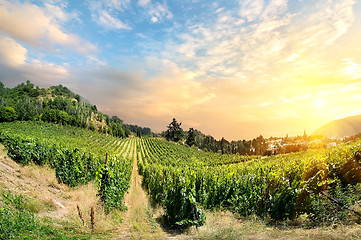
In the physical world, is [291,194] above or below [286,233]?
above

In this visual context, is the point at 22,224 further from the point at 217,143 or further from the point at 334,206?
the point at 217,143

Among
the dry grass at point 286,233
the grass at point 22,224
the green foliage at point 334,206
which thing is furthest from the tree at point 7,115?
the green foliage at point 334,206

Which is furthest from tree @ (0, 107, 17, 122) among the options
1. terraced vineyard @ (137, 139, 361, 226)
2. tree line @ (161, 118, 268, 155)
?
terraced vineyard @ (137, 139, 361, 226)

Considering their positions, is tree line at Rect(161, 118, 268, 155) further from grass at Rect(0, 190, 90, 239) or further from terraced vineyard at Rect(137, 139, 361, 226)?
grass at Rect(0, 190, 90, 239)

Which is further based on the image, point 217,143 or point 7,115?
point 217,143

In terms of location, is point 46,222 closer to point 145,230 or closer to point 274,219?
point 145,230

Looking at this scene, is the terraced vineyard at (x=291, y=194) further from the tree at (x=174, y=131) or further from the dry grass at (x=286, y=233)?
the tree at (x=174, y=131)

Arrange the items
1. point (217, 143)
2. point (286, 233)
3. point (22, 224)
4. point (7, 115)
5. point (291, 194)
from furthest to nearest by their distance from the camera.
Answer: point (217, 143), point (7, 115), point (291, 194), point (22, 224), point (286, 233)

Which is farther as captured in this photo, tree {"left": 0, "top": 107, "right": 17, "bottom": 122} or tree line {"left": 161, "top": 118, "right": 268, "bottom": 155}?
tree line {"left": 161, "top": 118, "right": 268, "bottom": 155}

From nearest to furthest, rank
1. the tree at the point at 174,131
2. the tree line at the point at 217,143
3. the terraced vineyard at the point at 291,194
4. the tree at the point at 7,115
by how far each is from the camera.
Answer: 1. the terraced vineyard at the point at 291,194
2. the tree at the point at 7,115
3. the tree line at the point at 217,143
4. the tree at the point at 174,131

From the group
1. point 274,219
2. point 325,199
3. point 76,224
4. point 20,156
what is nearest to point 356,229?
point 325,199

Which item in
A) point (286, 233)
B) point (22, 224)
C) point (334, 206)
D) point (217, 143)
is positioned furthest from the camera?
point (217, 143)

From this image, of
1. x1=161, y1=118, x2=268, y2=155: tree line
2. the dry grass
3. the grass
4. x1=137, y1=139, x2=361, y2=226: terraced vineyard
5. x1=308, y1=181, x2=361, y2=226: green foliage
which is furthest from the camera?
x1=161, y1=118, x2=268, y2=155: tree line

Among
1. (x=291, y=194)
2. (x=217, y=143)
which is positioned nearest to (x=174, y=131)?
(x=217, y=143)
